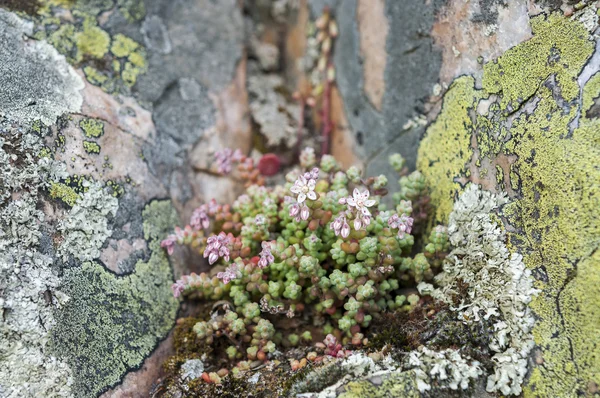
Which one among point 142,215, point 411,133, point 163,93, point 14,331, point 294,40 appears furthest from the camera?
point 294,40

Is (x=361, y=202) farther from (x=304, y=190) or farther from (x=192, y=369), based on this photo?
(x=192, y=369)

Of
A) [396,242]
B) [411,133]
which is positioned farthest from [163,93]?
[396,242]

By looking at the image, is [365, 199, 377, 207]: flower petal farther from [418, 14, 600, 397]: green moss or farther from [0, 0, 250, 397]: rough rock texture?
[0, 0, 250, 397]: rough rock texture

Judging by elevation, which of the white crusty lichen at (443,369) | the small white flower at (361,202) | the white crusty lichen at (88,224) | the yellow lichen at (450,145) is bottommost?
the white crusty lichen at (443,369)

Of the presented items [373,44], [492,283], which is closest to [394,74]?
[373,44]

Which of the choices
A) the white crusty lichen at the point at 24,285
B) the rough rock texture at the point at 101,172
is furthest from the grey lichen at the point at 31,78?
the white crusty lichen at the point at 24,285

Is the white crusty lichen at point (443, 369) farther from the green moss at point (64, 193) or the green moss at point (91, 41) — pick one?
the green moss at point (91, 41)

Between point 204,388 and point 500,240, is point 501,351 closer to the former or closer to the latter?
point 500,240
